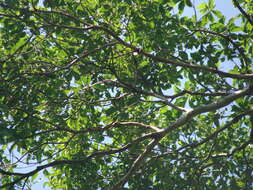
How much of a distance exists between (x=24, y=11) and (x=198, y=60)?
317cm

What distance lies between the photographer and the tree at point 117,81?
20.6 ft

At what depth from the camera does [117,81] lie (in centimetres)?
711

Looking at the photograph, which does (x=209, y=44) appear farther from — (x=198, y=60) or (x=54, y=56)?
(x=54, y=56)

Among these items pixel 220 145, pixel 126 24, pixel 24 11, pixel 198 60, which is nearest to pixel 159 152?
pixel 220 145

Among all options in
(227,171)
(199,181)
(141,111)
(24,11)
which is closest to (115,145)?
(141,111)

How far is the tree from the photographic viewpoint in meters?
6.27

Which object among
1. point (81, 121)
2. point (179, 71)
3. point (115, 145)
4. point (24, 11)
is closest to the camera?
point (24, 11)

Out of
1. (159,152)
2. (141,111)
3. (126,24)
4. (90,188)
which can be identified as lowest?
(90,188)

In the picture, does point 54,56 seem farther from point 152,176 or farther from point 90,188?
point 152,176

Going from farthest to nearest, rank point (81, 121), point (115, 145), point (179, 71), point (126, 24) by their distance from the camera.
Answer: point (115, 145), point (81, 121), point (179, 71), point (126, 24)

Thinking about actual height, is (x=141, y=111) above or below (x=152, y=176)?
above

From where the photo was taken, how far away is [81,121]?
7.77 metres

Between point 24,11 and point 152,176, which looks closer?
point 24,11

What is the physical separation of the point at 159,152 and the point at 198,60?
7.62ft
